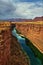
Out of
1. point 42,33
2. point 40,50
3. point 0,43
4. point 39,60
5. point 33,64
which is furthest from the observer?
point 42,33

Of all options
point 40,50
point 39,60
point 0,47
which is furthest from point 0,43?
point 40,50

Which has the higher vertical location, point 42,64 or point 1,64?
point 1,64

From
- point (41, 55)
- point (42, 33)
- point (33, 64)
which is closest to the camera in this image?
point (33, 64)

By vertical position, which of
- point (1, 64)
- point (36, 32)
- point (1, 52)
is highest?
point (1, 52)

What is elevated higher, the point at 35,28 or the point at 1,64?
the point at 1,64

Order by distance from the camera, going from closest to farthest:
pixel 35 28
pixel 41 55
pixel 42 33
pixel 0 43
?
pixel 0 43 < pixel 41 55 < pixel 42 33 < pixel 35 28

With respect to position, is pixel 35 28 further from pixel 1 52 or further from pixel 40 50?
pixel 1 52

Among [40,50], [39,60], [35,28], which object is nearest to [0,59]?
[39,60]

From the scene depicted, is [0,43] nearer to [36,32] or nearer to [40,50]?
[40,50]

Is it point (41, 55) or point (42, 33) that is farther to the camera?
point (42, 33)
